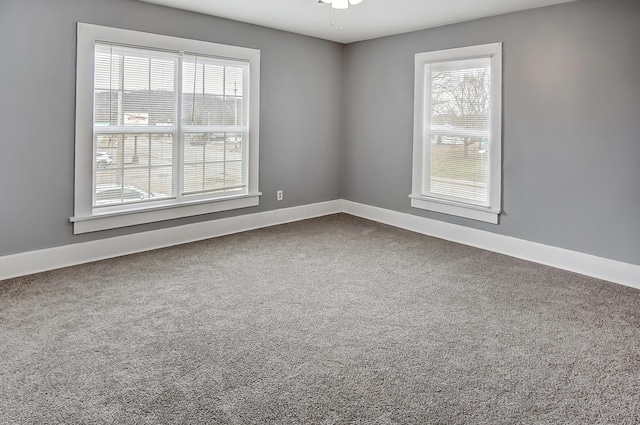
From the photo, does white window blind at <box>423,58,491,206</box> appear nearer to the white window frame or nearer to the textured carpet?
the textured carpet

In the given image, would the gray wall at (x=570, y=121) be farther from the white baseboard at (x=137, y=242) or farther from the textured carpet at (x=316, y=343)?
the white baseboard at (x=137, y=242)

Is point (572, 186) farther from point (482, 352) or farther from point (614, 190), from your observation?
point (482, 352)

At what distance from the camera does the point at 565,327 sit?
2.79 metres

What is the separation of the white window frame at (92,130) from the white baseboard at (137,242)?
149 mm

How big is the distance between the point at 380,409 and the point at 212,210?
3373 millimetres

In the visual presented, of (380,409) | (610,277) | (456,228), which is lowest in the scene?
(380,409)

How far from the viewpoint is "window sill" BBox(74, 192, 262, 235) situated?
12.8 feet

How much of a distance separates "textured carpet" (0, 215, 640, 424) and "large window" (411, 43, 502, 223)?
94 centimetres

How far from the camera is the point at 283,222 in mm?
5559

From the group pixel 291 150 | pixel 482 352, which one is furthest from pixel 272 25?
pixel 482 352

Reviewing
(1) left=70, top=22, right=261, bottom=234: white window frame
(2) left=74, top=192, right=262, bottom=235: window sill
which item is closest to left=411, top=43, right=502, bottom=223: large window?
(1) left=70, top=22, right=261, bottom=234: white window frame

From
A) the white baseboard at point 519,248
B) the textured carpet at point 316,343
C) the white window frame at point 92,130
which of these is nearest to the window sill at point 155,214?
the white window frame at point 92,130

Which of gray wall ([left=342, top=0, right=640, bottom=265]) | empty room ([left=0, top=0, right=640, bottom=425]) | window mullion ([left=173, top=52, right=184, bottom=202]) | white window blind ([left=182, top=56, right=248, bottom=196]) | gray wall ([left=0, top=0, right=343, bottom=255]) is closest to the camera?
empty room ([left=0, top=0, right=640, bottom=425])

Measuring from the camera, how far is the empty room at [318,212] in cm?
214
